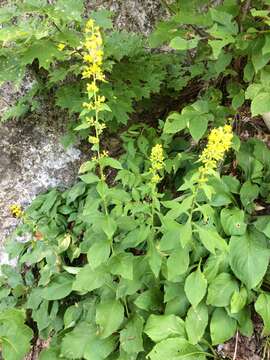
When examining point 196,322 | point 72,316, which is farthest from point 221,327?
point 72,316

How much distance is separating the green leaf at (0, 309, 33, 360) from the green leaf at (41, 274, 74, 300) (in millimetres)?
207

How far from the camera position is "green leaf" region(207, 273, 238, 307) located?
2170 millimetres

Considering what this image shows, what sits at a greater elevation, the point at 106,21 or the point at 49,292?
Answer: the point at 106,21

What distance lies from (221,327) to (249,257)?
383 millimetres

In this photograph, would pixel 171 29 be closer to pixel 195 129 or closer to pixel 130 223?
pixel 195 129

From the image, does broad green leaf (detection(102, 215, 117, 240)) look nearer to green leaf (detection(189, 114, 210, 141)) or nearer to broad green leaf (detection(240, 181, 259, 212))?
green leaf (detection(189, 114, 210, 141))

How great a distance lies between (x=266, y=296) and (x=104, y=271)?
0.84 meters

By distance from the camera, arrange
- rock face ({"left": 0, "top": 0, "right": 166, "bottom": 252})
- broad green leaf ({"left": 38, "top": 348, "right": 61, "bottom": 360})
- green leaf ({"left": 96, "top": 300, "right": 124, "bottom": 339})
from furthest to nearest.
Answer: rock face ({"left": 0, "top": 0, "right": 166, "bottom": 252}), broad green leaf ({"left": 38, "top": 348, "right": 61, "bottom": 360}), green leaf ({"left": 96, "top": 300, "right": 124, "bottom": 339})

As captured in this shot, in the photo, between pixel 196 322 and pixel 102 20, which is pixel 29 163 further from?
pixel 196 322

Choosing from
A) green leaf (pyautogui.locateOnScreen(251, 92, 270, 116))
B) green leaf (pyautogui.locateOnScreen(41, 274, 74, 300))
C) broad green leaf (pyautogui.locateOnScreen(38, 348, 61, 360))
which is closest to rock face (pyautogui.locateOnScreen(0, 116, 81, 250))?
green leaf (pyautogui.locateOnScreen(41, 274, 74, 300))

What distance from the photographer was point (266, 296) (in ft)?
7.19

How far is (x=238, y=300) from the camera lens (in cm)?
217

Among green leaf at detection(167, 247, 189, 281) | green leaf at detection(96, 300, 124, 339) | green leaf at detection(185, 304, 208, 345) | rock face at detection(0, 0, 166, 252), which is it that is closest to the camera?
green leaf at detection(167, 247, 189, 281)

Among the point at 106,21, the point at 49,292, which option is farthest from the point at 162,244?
the point at 106,21
